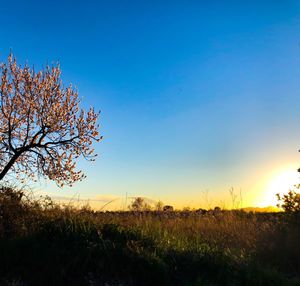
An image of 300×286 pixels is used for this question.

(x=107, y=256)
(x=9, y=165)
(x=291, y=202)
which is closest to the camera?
(x=107, y=256)

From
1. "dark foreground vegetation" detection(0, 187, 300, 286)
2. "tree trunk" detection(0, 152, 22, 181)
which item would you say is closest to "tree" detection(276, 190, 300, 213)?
"dark foreground vegetation" detection(0, 187, 300, 286)

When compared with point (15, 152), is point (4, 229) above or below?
below


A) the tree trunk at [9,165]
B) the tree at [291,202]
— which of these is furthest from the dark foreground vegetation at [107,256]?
the tree trunk at [9,165]

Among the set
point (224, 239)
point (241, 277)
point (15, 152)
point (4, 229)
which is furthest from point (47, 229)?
point (15, 152)

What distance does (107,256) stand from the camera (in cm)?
827

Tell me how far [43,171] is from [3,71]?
240 inches

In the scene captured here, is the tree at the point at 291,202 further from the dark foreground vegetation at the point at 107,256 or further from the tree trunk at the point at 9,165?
the tree trunk at the point at 9,165

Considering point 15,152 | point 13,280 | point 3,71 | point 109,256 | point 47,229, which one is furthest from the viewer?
point 3,71

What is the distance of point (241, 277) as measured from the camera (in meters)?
8.45

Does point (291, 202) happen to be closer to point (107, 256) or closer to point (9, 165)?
point (107, 256)

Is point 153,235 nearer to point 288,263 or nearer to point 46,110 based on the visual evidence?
point 288,263

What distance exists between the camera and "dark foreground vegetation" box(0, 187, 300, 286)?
7887mm

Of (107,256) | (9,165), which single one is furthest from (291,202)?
(9,165)

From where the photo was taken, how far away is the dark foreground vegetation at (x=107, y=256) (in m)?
7.89
